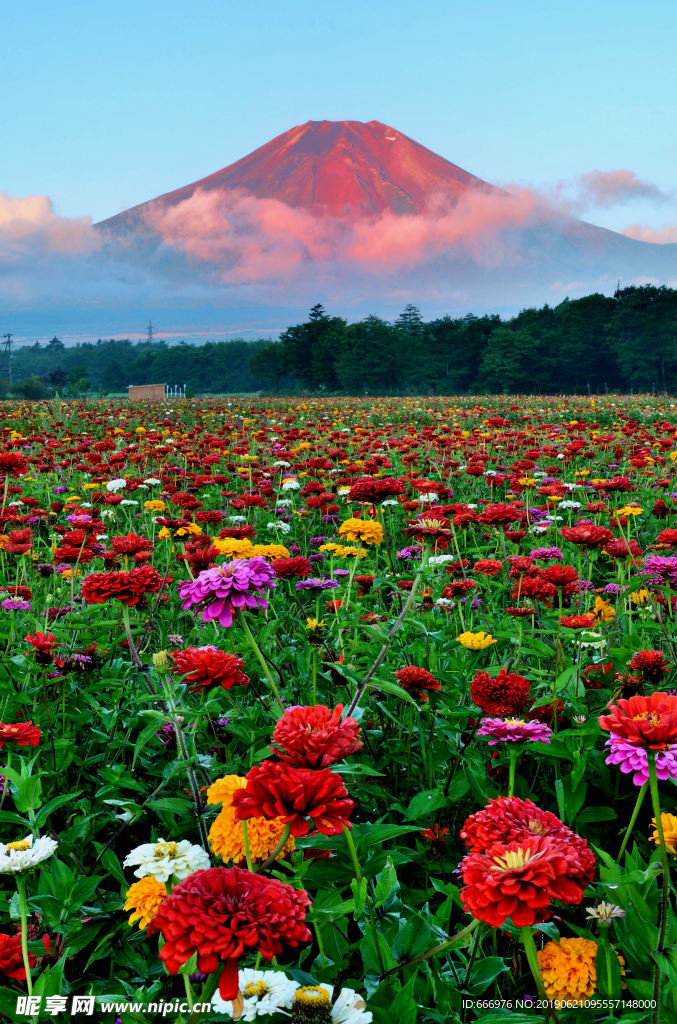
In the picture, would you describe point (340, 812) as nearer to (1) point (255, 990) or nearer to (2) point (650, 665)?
(1) point (255, 990)

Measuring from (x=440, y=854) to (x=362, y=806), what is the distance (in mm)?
264

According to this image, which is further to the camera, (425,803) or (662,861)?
(425,803)

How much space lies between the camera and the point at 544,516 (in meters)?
5.18

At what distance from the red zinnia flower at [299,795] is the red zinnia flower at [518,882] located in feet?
0.65

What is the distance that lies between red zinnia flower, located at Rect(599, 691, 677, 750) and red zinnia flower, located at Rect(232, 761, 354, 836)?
47cm

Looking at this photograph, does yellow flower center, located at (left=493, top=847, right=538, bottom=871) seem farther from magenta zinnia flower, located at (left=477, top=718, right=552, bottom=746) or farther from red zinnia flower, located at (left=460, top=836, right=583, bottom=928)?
magenta zinnia flower, located at (left=477, top=718, right=552, bottom=746)

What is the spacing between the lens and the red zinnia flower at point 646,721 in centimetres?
101

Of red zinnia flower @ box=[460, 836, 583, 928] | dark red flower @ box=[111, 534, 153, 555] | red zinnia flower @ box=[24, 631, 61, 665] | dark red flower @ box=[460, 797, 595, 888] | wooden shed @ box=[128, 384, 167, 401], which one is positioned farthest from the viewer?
wooden shed @ box=[128, 384, 167, 401]

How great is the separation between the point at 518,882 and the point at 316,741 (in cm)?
33

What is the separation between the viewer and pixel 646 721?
3.39ft

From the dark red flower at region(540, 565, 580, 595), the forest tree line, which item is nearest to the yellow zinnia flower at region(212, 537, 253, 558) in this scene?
the dark red flower at region(540, 565, 580, 595)

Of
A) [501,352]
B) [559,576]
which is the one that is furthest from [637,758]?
[501,352]

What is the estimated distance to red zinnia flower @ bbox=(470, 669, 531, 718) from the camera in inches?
63.8

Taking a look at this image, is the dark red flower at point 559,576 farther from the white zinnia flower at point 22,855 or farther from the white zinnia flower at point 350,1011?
the white zinnia flower at point 22,855
